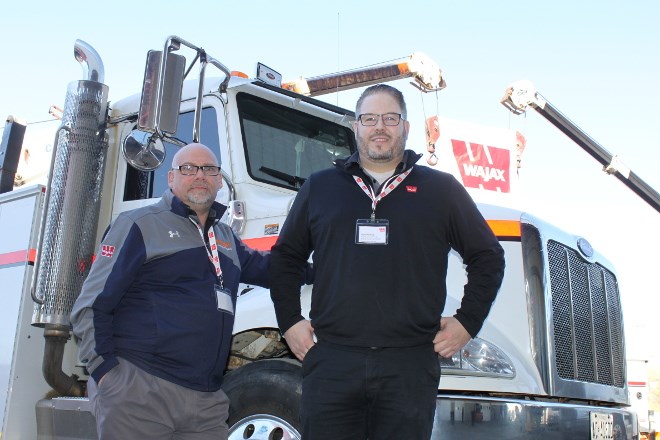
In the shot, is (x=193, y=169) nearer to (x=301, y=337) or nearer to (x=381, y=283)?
(x=301, y=337)

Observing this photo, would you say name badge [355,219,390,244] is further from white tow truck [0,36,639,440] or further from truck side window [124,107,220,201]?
truck side window [124,107,220,201]

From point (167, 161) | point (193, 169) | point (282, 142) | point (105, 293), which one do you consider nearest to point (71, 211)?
point (167, 161)

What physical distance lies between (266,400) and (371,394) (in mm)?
1318

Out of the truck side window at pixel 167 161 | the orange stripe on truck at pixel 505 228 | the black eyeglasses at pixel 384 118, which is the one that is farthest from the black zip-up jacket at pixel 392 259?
the truck side window at pixel 167 161

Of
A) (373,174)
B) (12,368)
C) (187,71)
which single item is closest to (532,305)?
(373,174)

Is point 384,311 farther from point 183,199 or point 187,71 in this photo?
point 187,71

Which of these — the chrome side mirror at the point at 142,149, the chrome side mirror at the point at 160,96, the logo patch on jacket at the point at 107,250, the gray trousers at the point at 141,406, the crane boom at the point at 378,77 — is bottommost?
the gray trousers at the point at 141,406

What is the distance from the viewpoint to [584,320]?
4.48 metres

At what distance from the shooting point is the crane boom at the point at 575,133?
28172 millimetres

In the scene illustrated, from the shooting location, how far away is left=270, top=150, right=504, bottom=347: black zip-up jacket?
274 cm

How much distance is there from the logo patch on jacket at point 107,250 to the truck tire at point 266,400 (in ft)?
3.72

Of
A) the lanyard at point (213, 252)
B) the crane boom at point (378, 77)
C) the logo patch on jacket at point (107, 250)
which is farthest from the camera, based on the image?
the crane boom at point (378, 77)

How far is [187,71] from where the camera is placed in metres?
4.56

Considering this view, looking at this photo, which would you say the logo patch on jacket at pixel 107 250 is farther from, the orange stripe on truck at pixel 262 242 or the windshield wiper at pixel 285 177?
the windshield wiper at pixel 285 177
